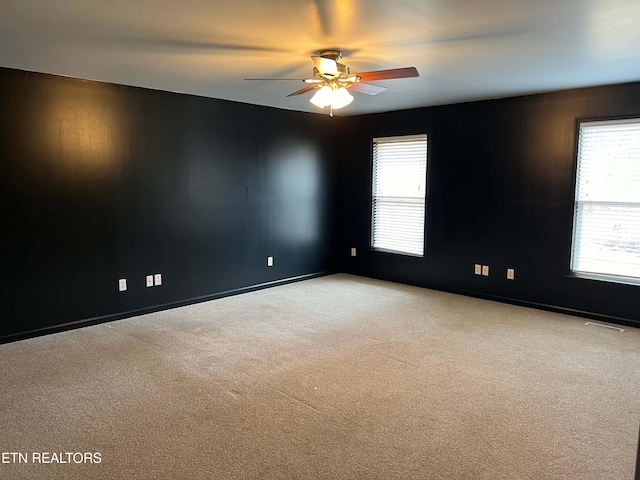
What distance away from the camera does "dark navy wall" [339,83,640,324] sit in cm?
470

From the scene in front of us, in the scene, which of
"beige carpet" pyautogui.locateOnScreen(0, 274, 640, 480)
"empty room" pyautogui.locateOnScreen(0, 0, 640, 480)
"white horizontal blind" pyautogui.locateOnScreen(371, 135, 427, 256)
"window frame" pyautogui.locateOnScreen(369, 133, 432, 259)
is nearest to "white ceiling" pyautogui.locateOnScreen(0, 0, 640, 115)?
"empty room" pyautogui.locateOnScreen(0, 0, 640, 480)

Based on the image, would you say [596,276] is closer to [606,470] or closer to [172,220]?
[606,470]

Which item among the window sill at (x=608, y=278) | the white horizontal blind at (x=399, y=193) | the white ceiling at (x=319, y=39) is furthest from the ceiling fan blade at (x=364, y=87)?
the window sill at (x=608, y=278)

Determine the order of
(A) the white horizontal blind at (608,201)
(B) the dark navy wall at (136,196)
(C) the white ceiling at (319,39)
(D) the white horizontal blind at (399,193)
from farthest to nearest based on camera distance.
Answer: (D) the white horizontal blind at (399,193) → (A) the white horizontal blind at (608,201) → (B) the dark navy wall at (136,196) → (C) the white ceiling at (319,39)

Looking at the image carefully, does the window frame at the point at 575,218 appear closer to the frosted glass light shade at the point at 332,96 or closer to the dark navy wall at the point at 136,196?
the frosted glass light shade at the point at 332,96

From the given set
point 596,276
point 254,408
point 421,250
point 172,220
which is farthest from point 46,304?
point 596,276

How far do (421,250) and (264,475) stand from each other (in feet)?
14.2

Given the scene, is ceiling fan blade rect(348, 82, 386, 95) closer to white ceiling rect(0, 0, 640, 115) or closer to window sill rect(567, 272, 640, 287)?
white ceiling rect(0, 0, 640, 115)

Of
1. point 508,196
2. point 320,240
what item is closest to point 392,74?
point 508,196

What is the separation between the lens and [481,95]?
5023mm

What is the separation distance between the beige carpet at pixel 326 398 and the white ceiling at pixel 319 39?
231cm

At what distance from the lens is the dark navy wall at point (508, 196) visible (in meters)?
4.70

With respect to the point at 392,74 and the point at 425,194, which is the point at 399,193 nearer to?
the point at 425,194

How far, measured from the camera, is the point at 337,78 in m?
3.44
